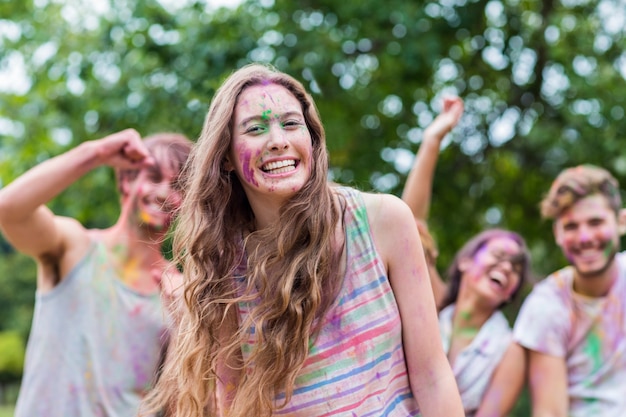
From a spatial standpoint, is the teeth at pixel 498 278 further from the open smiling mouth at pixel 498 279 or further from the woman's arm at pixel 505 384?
the woman's arm at pixel 505 384

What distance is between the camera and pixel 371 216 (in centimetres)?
219

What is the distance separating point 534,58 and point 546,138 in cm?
94

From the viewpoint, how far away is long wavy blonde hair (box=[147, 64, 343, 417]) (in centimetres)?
211

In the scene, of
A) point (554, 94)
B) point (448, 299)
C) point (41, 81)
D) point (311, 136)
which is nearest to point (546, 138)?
point (554, 94)

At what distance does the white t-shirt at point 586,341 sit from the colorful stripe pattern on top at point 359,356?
1251 millimetres

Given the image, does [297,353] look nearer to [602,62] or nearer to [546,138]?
[546,138]

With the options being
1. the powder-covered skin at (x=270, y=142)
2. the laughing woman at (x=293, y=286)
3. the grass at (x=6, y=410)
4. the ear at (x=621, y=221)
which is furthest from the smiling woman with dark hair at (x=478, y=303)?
the grass at (x=6, y=410)

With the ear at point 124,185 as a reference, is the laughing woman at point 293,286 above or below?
below

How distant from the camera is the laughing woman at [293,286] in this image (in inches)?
83.0

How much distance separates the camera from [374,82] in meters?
6.83

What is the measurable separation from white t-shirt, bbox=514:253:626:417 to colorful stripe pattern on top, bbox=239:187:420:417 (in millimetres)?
1251

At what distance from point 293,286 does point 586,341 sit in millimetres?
1676

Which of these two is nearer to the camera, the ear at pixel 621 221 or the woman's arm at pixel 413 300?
the woman's arm at pixel 413 300

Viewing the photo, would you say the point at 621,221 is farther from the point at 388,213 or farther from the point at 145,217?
the point at 145,217
